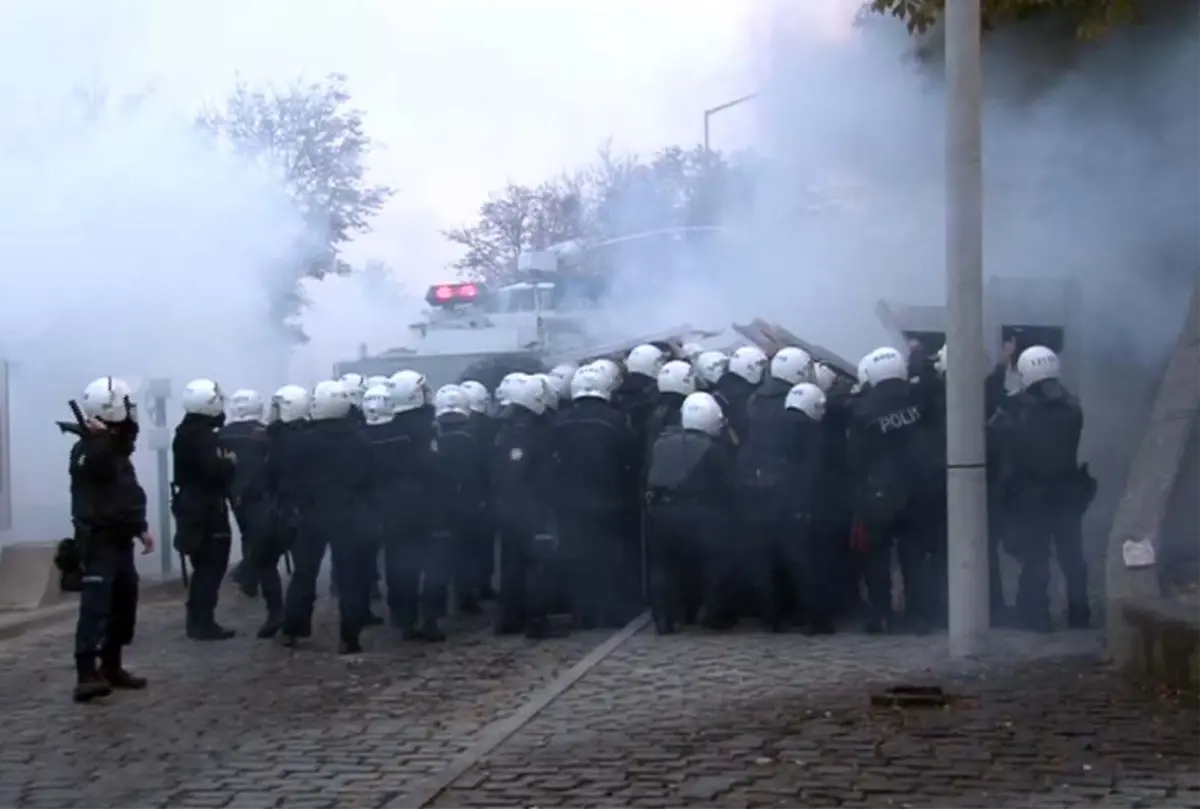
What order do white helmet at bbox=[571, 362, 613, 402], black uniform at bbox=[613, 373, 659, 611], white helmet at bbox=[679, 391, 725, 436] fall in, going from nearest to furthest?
1. white helmet at bbox=[679, 391, 725, 436]
2. white helmet at bbox=[571, 362, 613, 402]
3. black uniform at bbox=[613, 373, 659, 611]

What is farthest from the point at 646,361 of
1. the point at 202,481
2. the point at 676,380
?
the point at 202,481

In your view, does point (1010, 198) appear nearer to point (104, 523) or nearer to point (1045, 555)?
point (1045, 555)

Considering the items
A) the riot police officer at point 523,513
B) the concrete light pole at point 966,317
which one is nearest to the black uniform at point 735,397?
the riot police officer at point 523,513

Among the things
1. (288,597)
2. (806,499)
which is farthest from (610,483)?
(288,597)

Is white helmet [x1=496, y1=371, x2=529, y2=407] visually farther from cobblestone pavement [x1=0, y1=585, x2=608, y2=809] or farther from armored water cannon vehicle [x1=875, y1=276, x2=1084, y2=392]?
armored water cannon vehicle [x1=875, y1=276, x2=1084, y2=392]

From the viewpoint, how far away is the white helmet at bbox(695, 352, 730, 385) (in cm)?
1117

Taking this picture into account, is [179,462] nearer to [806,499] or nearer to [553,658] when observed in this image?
[553,658]

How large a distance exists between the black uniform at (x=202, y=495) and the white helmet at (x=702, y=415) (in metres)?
2.89

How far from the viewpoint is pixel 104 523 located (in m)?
8.55

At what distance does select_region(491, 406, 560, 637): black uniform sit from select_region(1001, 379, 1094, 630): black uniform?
2.80 meters

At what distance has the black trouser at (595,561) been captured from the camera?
1032cm

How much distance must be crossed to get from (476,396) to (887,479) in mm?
2978

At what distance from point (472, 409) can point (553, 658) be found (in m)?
2.24

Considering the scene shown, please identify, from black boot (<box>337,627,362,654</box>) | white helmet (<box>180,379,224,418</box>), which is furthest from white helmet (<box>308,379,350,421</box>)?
black boot (<box>337,627,362,654</box>)
